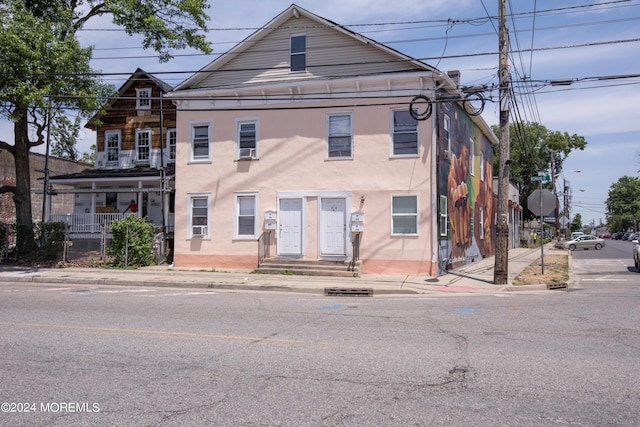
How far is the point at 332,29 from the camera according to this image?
18875 mm

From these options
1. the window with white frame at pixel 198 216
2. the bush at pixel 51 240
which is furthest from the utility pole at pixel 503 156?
the bush at pixel 51 240

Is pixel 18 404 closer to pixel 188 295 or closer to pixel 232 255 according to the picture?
pixel 188 295

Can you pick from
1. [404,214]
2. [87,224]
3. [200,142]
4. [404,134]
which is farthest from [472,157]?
[87,224]

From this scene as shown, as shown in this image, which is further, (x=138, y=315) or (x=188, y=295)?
(x=188, y=295)

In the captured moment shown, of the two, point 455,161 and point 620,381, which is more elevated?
point 455,161

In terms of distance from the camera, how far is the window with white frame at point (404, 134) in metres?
17.8

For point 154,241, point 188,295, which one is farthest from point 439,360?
point 154,241

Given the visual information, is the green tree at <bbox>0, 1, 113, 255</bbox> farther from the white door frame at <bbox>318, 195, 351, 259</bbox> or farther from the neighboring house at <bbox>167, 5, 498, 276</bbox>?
the white door frame at <bbox>318, 195, 351, 259</bbox>

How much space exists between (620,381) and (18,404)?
19.8 ft

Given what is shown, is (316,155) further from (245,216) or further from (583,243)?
(583,243)

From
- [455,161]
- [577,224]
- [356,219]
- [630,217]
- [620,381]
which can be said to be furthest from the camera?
[577,224]

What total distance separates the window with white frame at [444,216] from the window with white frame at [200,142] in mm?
8977

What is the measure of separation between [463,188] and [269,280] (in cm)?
1011

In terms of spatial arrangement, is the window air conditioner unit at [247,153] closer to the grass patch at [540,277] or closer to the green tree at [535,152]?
the grass patch at [540,277]
